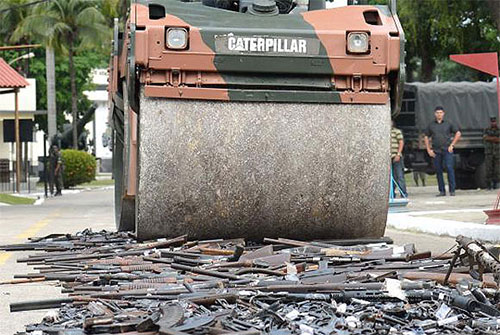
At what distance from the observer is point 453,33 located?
39.5 metres

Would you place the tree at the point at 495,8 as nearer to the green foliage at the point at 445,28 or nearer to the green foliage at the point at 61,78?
the green foliage at the point at 445,28

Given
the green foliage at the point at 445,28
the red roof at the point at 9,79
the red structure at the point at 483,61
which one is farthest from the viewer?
Result: the green foliage at the point at 445,28

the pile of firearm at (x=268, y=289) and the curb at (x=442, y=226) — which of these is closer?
the pile of firearm at (x=268, y=289)

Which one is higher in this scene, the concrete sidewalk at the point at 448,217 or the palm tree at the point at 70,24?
the palm tree at the point at 70,24

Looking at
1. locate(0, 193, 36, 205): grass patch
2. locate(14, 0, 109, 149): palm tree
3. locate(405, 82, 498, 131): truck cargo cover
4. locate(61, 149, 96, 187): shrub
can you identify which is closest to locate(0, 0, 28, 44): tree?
locate(14, 0, 109, 149): palm tree

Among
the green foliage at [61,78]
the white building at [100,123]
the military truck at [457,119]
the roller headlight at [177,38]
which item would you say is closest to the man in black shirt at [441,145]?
the military truck at [457,119]

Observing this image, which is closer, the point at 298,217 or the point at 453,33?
the point at 298,217

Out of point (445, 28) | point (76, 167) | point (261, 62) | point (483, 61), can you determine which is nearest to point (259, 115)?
point (261, 62)

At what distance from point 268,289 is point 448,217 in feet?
32.3

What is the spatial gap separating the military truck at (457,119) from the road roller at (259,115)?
19.0 m

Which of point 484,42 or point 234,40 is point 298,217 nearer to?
point 234,40

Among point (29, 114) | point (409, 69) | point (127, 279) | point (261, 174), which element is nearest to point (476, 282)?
point (127, 279)

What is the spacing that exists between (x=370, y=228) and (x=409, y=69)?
44.2m

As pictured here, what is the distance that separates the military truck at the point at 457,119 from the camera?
3039cm
